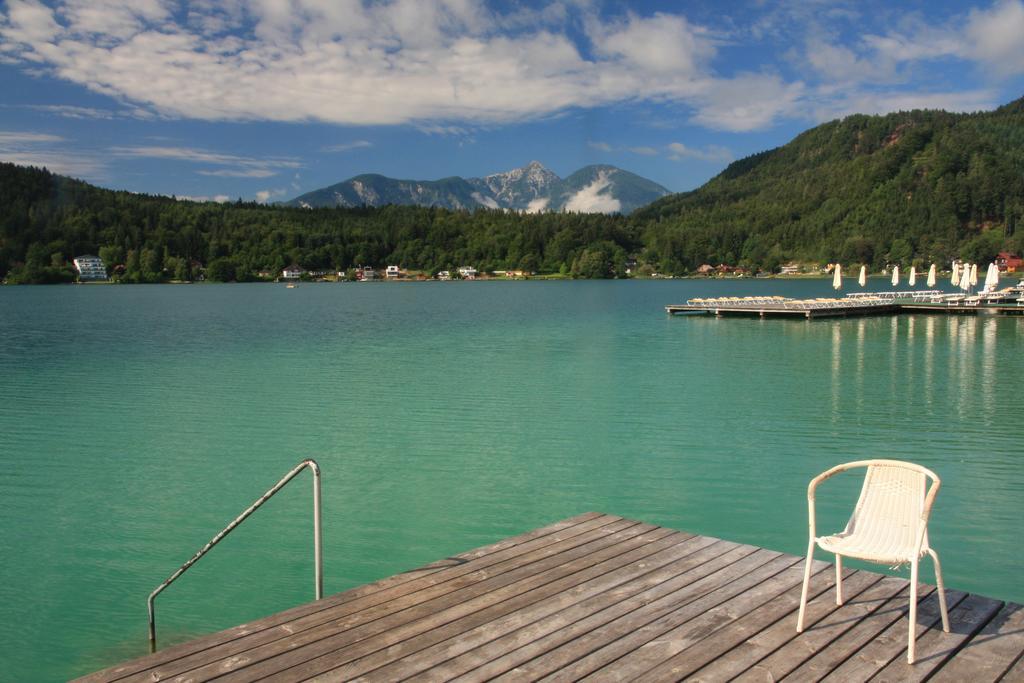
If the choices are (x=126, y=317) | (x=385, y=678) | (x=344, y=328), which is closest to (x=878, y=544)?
(x=385, y=678)

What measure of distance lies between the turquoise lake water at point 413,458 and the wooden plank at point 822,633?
3.77 metres

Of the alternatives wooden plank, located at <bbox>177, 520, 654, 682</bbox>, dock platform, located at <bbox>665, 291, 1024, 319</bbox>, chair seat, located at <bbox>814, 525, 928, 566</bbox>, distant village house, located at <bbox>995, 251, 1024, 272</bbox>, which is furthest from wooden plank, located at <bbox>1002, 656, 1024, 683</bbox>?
distant village house, located at <bbox>995, 251, 1024, 272</bbox>

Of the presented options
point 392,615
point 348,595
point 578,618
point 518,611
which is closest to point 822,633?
point 578,618

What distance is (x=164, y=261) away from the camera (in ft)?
518

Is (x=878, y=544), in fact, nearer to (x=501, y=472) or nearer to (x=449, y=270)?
(x=501, y=472)

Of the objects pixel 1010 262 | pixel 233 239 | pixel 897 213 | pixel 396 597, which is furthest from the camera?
pixel 233 239

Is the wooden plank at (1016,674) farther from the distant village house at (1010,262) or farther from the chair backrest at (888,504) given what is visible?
the distant village house at (1010,262)

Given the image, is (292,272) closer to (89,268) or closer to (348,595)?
(89,268)

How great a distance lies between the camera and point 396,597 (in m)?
5.29

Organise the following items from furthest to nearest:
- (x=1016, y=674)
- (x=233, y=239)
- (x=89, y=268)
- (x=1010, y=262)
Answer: (x=233, y=239) < (x=89, y=268) < (x=1010, y=262) < (x=1016, y=674)

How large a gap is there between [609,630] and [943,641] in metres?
1.96

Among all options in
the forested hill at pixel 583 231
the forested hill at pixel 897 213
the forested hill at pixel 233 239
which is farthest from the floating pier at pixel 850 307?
the forested hill at pixel 233 239

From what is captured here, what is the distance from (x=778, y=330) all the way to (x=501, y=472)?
2990 cm

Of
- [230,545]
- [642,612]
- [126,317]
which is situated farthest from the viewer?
[126,317]
